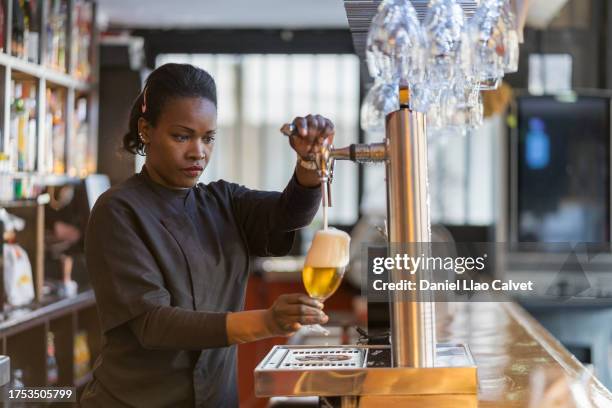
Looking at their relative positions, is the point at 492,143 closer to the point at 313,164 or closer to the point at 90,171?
the point at 90,171

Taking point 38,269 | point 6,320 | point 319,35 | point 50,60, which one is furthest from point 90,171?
point 319,35

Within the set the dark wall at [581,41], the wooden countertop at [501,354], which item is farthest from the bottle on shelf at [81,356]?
the dark wall at [581,41]

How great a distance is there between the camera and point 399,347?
3.63ft

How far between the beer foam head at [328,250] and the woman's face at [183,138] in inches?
13.1

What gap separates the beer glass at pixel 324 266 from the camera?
1.00m

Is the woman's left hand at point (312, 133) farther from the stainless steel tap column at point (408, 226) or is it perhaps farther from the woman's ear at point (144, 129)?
the woman's ear at point (144, 129)

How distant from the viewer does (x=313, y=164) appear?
1208mm

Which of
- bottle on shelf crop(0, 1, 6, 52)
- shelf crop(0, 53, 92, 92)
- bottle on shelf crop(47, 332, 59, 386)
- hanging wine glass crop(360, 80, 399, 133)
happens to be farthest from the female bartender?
bottle on shelf crop(47, 332, 59, 386)

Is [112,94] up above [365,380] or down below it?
above

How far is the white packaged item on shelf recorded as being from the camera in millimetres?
2617

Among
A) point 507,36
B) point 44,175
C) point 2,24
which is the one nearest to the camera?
point 507,36

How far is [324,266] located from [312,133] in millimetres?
200

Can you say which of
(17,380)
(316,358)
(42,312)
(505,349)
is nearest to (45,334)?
(42,312)

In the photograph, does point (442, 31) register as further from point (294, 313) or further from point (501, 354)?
point (501, 354)
